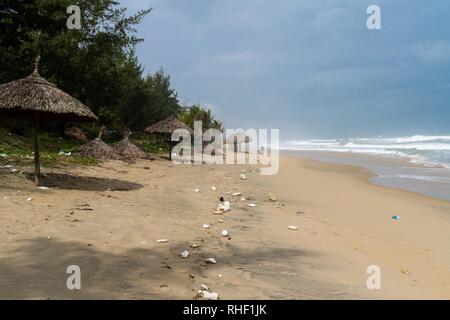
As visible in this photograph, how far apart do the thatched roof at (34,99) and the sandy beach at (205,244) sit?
1.66 metres

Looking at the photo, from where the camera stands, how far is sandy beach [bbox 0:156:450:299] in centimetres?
406

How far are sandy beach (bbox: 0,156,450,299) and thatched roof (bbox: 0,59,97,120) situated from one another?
1.66 meters

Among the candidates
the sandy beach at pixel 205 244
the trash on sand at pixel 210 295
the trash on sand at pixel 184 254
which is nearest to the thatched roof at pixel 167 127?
the sandy beach at pixel 205 244

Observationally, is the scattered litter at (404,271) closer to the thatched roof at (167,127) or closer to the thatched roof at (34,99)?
the thatched roof at (34,99)

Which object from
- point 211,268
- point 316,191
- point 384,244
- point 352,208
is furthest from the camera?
point 316,191

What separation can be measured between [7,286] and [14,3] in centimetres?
1844

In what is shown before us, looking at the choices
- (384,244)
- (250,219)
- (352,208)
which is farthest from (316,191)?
(384,244)

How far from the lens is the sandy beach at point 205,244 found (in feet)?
13.3

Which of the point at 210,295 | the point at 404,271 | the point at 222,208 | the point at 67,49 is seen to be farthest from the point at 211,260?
the point at 67,49

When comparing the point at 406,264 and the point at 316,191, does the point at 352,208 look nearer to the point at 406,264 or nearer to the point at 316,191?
the point at 316,191

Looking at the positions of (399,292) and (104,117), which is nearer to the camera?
(399,292)

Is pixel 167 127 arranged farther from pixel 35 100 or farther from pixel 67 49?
pixel 35 100

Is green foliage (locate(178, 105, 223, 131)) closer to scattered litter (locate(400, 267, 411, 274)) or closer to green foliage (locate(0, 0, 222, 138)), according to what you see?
green foliage (locate(0, 0, 222, 138))

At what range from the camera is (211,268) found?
4656 millimetres
